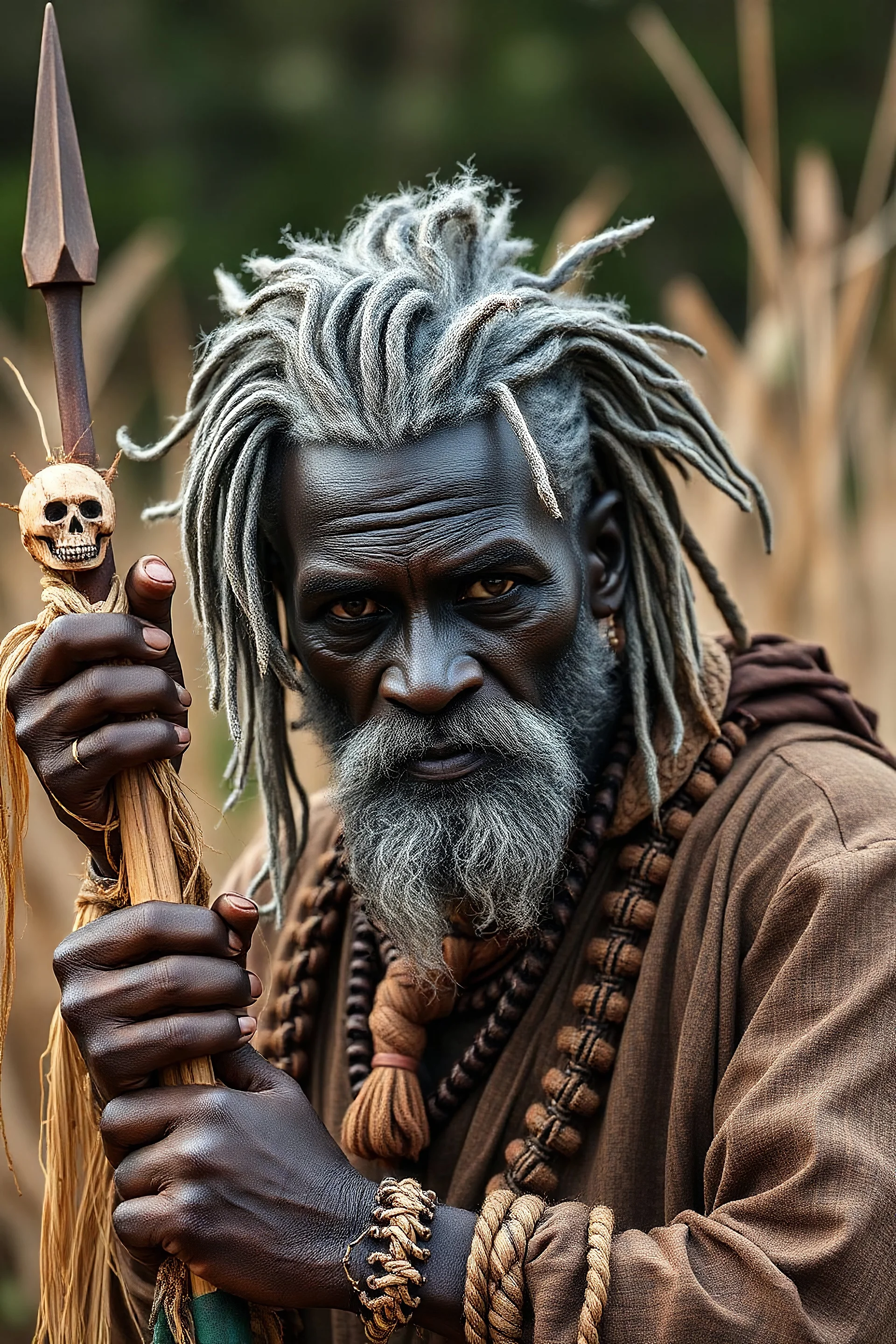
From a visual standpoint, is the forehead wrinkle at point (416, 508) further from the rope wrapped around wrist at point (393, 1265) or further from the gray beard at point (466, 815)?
the rope wrapped around wrist at point (393, 1265)

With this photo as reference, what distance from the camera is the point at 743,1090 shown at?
2.09 meters

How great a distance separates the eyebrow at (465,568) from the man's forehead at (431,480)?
0.20 feet

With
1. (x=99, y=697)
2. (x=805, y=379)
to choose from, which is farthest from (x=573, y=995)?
(x=805, y=379)

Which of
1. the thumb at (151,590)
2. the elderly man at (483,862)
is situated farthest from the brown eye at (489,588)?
the thumb at (151,590)

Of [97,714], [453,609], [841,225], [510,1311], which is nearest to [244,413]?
[453,609]

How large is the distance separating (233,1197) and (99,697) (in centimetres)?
67

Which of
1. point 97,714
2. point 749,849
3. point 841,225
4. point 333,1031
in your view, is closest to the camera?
point 97,714

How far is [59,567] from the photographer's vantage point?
2.03 m

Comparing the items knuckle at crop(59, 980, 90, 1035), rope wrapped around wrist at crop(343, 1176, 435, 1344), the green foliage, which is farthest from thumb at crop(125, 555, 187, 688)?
the green foliage

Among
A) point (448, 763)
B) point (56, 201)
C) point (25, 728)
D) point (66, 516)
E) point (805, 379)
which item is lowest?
point (448, 763)

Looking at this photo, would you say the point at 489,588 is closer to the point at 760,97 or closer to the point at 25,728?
the point at 25,728

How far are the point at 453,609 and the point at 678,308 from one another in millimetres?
2509

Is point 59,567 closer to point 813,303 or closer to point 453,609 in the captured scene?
point 453,609

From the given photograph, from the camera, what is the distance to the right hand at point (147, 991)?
2.00 metres
